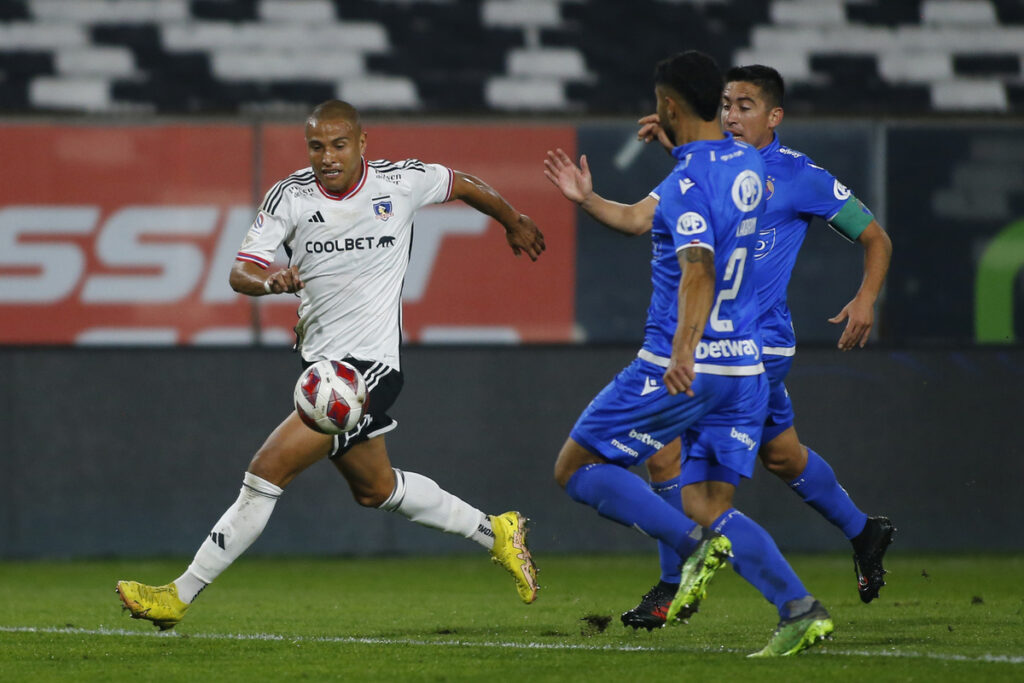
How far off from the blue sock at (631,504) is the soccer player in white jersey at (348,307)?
1146 millimetres

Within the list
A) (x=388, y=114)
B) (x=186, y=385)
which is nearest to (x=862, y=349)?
(x=388, y=114)

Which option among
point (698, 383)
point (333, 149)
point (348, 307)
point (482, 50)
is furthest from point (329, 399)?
point (482, 50)

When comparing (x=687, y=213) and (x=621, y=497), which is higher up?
(x=687, y=213)

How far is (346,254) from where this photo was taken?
241 inches

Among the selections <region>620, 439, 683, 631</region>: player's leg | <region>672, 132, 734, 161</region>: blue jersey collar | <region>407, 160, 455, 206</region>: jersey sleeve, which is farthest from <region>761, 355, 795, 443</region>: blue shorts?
<region>407, 160, 455, 206</region>: jersey sleeve

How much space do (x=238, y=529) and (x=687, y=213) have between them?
224 cm

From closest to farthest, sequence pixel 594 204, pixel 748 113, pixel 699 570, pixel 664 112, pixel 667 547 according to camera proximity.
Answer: pixel 699 570, pixel 664 112, pixel 594 204, pixel 667 547, pixel 748 113

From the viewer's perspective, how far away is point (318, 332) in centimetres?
615

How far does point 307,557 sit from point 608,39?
4.81 meters

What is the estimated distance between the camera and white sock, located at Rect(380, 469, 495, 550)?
623 centimetres

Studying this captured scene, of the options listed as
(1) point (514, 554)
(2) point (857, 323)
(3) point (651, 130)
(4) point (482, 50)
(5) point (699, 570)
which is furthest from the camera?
(4) point (482, 50)

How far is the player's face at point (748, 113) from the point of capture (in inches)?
243

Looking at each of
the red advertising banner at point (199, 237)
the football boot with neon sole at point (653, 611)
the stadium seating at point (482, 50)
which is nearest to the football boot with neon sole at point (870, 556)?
the football boot with neon sole at point (653, 611)

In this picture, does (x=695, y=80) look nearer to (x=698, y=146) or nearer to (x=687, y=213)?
(x=698, y=146)
